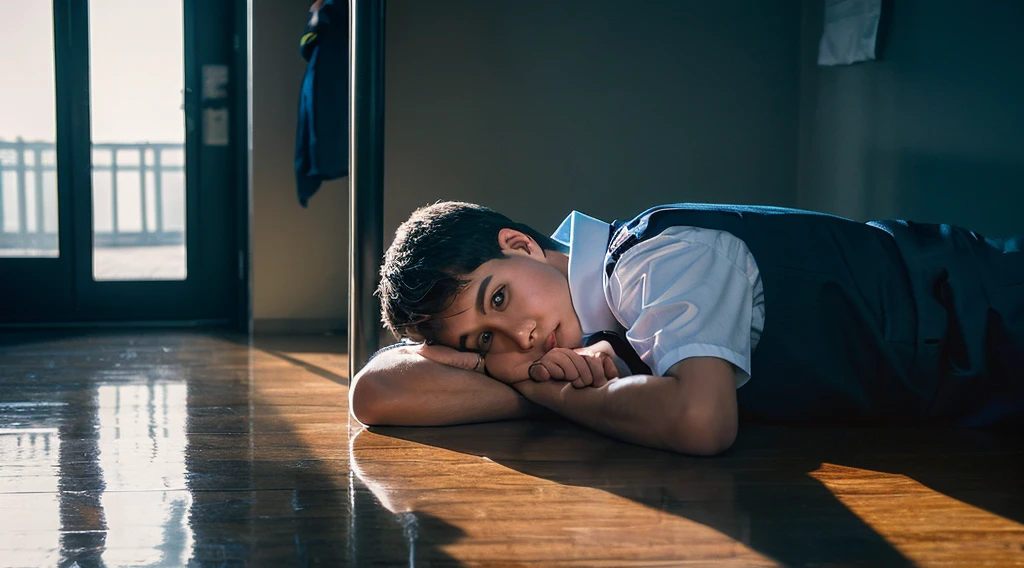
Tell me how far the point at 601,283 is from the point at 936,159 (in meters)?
1.61

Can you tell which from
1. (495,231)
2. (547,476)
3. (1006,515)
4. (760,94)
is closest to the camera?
(1006,515)

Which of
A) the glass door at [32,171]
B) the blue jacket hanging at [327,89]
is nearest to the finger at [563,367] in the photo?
the blue jacket hanging at [327,89]

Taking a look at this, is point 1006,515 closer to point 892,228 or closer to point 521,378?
point 892,228

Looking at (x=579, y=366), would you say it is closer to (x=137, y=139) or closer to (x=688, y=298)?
(x=688, y=298)

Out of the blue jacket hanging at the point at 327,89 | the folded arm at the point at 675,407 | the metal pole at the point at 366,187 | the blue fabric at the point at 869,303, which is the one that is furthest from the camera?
the blue jacket hanging at the point at 327,89

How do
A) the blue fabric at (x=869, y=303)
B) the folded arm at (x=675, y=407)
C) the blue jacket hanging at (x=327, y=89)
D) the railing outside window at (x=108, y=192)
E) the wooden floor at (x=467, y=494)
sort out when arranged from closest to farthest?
the wooden floor at (x=467, y=494) → the folded arm at (x=675, y=407) → the blue fabric at (x=869, y=303) → the blue jacket hanging at (x=327, y=89) → the railing outside window at (x=108, y=192)

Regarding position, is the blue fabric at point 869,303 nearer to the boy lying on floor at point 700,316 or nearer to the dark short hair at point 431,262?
the boy lying on floor at point 700,316

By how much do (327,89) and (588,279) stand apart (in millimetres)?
1652

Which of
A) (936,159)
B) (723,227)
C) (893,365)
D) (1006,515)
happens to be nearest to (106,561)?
(723,227)

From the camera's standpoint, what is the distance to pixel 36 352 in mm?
2717

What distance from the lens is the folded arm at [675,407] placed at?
1312mm

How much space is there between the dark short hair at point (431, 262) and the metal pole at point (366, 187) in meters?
0.47

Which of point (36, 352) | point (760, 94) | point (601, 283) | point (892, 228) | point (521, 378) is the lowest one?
point (36, 352)

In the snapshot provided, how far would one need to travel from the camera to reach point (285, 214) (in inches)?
132
